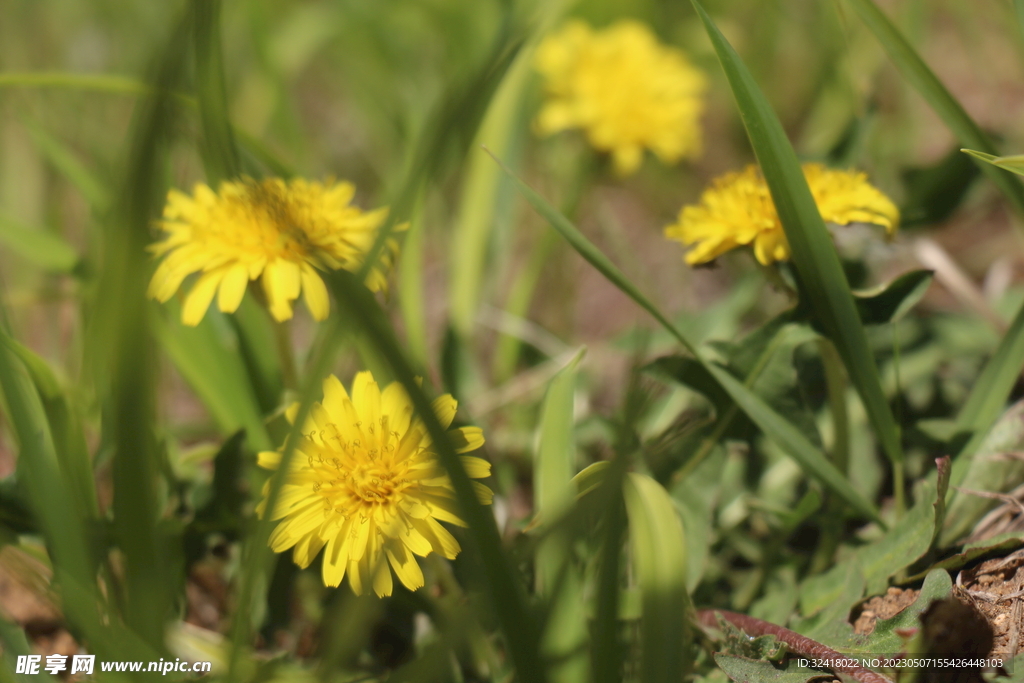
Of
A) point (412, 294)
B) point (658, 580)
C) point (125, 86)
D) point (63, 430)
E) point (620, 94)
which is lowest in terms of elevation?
point (658, 580)

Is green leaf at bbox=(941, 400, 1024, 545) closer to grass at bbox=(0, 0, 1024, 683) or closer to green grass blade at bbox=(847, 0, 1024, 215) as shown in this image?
grass at bbox=(0, 0, 1024, 683)

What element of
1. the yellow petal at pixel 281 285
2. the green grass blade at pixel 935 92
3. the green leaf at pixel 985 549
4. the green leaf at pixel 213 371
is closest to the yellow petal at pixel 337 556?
the yellow petal at pixel 281 285

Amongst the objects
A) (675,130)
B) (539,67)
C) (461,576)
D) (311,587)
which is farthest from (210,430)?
(675,130)

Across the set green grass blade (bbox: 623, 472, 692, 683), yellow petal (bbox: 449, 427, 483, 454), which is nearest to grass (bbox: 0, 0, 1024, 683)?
green grass blade (bbox: 623, 472, 692, 683)

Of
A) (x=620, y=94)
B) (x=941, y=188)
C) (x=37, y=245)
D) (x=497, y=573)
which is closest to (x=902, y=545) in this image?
(x=497, y=573)

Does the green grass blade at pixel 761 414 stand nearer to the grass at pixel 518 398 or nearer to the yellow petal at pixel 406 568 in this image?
the grass at pixel 518 398

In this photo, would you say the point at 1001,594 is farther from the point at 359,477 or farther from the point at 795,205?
the point at 359,477

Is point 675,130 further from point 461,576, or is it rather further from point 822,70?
point 461,576
